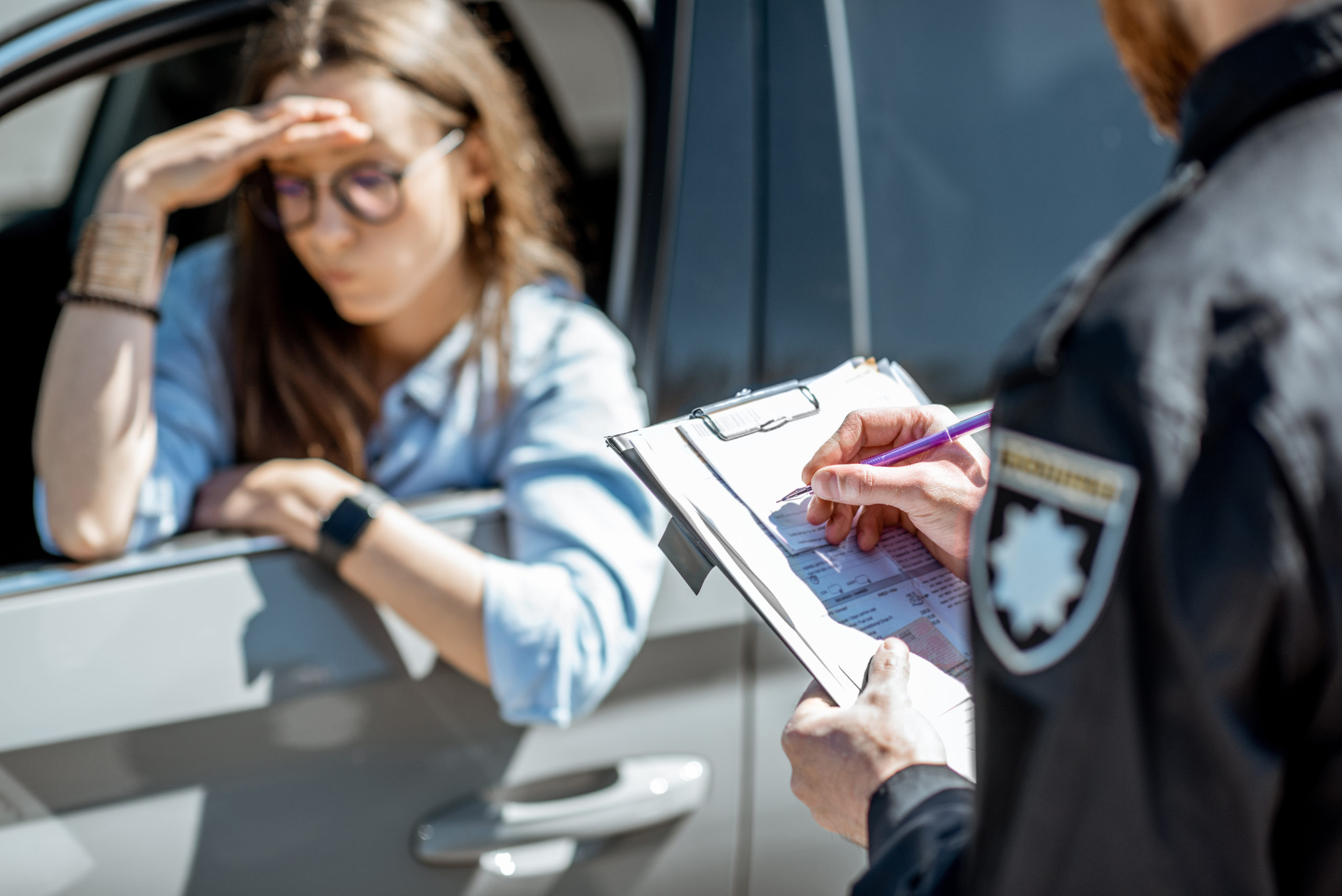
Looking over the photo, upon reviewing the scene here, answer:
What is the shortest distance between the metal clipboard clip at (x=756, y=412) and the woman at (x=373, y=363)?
45 cm

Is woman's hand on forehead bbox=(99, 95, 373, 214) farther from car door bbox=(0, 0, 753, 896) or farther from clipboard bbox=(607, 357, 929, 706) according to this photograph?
clipboard bbox=(607, 357, 929, 706)

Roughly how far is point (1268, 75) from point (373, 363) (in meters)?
1.48

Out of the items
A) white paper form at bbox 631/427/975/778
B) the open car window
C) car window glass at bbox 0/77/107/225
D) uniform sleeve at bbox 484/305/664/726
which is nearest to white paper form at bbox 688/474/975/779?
white paper form at bbox 631/427/975/778

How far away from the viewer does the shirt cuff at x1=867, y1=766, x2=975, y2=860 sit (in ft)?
2.37

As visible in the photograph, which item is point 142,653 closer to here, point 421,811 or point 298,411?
point 421,811

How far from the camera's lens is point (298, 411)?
167cm

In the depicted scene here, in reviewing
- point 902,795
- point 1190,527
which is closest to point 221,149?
point 902,795

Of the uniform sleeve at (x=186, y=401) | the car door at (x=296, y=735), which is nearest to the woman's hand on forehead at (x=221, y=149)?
the car door at (x=296, y=735)

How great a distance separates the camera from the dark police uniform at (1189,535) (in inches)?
19.8

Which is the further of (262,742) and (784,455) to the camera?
(262,742)

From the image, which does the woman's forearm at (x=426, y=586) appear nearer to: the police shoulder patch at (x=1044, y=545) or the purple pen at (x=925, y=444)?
the purple pen at (x=925, y=444)

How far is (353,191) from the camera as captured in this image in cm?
157

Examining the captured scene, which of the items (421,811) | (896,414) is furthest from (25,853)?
(896,414)

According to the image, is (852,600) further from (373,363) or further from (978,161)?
(373,363)
